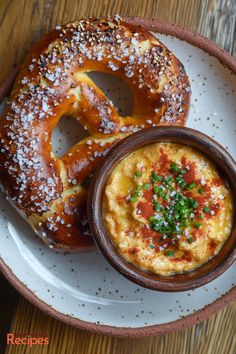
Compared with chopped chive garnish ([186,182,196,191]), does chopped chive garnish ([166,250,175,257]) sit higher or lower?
lower

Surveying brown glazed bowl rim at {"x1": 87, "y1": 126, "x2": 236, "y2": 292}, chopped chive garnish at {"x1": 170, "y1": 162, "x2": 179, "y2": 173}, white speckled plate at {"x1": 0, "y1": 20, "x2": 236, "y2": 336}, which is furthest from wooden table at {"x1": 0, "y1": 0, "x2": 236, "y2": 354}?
chopped chive garnish at {"x1": 170, "y1": 162, "x2": 179, "y2": 173}

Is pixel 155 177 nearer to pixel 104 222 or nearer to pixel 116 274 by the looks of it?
pixel 104 222

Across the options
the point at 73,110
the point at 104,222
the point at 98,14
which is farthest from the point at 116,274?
the point at 98,14

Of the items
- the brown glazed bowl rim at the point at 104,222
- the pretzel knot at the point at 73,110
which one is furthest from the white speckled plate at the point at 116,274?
the brown glazed bowl rim at the point at 104,222

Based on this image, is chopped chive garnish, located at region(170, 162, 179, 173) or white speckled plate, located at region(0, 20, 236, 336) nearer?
chopped chive garnish, located at region(170, 162, 179, 173)

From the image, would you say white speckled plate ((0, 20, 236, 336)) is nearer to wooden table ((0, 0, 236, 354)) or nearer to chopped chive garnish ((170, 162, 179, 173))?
wooden table ((0, 0, 236, 354))
